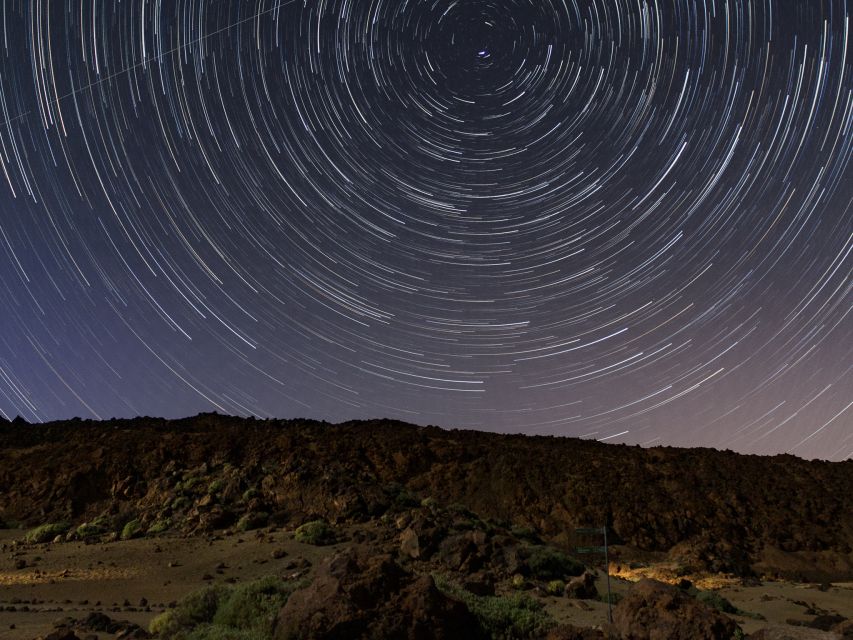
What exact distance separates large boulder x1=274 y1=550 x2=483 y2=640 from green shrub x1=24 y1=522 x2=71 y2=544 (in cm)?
1771

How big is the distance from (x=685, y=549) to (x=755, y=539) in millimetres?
3891

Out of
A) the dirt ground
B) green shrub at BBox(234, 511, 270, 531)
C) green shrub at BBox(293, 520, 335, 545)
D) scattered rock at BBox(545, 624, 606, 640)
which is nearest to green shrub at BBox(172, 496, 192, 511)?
the dirt ground

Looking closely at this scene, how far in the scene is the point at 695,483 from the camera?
96.1ft

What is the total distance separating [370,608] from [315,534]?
1098 centimetres

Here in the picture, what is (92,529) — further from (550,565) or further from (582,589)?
(582,589)

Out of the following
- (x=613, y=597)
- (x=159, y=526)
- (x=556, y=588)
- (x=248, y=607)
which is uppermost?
(x=159, y=526)

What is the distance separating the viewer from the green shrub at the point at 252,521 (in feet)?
→ 67.1

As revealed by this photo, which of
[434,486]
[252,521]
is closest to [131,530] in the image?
[252,521]

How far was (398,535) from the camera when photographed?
17828 millimetres

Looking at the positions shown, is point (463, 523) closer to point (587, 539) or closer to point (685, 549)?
point (587, 539)

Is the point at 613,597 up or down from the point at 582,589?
down

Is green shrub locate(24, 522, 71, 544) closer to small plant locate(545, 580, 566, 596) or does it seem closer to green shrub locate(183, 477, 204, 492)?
green shrub locate(183, 477, 204, 492)

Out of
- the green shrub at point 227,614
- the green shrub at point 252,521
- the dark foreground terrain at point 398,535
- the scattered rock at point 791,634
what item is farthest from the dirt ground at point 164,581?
the scattered rock at point 791,634

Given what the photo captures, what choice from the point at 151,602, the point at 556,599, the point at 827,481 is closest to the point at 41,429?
Result: the point at 151,602
